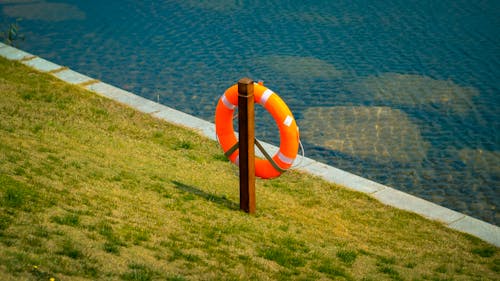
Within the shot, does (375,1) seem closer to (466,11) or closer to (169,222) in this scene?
(466,11)

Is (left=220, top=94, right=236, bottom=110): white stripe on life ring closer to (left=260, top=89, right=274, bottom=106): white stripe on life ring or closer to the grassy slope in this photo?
(left=260, top=89, right=274, bottom=106): white stripe on life ring

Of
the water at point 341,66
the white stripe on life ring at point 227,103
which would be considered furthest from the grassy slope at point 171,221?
the water at point 341,66

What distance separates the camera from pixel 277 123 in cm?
648

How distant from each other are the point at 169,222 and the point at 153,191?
2.73 ft

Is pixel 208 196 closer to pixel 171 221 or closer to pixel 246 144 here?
pixel 246 144

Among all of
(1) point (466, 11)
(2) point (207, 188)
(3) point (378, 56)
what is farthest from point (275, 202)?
(1) point (466, 11)

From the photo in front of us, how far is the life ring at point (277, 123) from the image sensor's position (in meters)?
6.50

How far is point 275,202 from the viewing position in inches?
275

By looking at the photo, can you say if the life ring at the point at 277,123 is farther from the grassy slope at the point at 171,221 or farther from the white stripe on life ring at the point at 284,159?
the grassy slope at the point at 171,221

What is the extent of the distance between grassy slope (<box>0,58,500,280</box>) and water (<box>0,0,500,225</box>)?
144 centimetres

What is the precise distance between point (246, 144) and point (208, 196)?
73 centimetres

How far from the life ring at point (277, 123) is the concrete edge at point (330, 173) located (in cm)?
38

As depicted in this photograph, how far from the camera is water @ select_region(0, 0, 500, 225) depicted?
351 inches

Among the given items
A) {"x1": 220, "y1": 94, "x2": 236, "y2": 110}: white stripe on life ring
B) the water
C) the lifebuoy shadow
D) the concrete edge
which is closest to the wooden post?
the lifebuoy shadow
